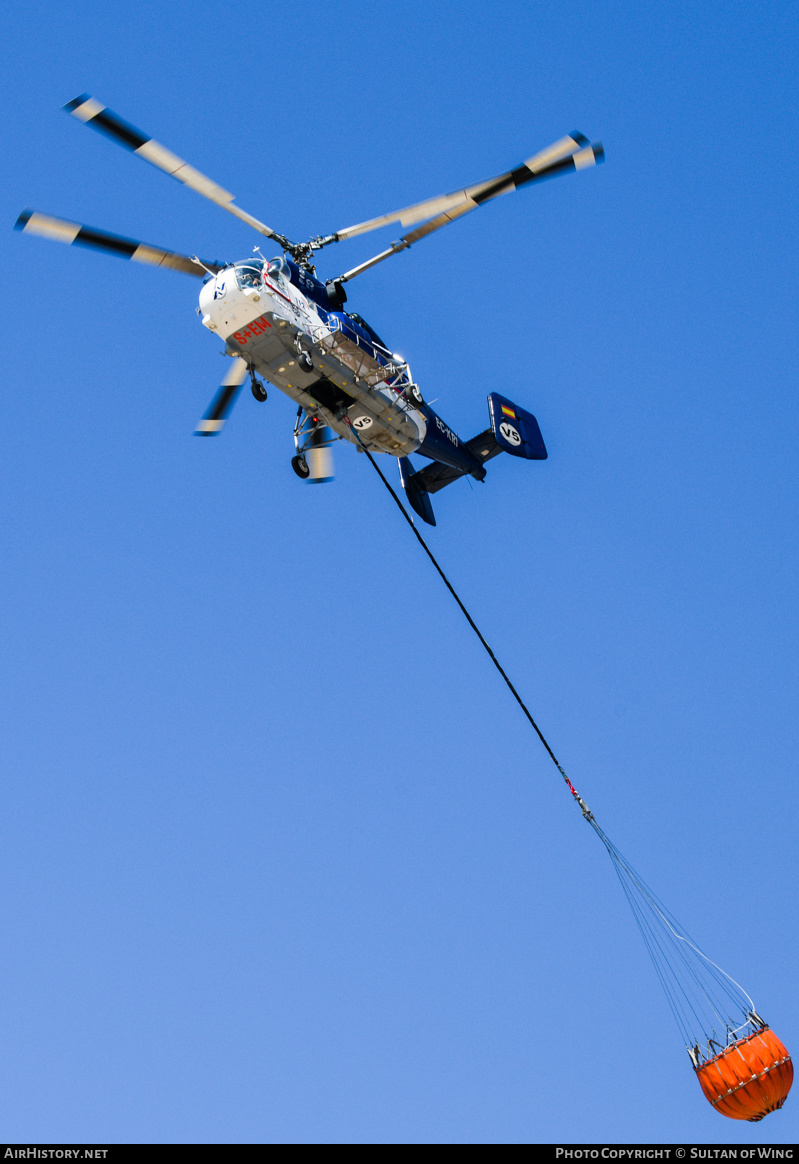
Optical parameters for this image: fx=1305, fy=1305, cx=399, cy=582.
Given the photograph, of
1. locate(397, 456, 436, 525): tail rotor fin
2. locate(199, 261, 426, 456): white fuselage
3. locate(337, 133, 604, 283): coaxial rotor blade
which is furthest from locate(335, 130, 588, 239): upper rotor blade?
locate(397, 456, 436, 525): tail rotor fin

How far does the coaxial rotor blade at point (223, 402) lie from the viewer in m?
24.3

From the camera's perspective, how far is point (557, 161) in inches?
870

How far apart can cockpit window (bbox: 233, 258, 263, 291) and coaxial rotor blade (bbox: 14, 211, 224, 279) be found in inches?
21.2

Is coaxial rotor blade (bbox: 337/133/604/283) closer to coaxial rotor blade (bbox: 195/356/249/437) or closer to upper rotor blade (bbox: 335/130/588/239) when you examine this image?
upper rotor blade (bbox: 335/130/588/239)

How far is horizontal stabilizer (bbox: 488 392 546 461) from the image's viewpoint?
2858cm

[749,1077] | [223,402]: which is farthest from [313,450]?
[749,1077]

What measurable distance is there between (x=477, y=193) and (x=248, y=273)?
4173 millimetres

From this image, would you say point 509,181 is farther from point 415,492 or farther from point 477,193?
point 415,492

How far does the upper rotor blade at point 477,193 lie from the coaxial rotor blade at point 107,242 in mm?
3069

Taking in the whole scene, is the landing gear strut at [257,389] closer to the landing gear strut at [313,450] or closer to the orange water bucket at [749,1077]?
the landing gear strut at [313,450]

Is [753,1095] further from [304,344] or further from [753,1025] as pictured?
[304,344]

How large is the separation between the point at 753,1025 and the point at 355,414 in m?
12.7
